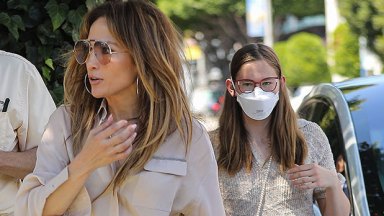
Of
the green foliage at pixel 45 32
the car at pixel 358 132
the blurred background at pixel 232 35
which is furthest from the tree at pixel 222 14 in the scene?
the green foliage at pixel 45 32

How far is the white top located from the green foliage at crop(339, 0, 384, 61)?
23.6 metres

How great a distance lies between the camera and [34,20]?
4.22 m

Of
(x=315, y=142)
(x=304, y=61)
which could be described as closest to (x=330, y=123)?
(x=315, y=142)

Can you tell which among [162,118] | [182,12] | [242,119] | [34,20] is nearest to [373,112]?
[242,119]

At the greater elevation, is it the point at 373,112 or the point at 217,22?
the point at 217,22

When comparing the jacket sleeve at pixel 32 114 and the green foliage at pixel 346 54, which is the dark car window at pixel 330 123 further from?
the green foliage at pixel 346 54

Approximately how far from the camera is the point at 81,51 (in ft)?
8.42

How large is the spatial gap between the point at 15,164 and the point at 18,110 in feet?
0.73

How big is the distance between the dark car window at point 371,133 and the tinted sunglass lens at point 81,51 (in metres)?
1.83

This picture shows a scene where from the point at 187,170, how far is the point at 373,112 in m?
2.11

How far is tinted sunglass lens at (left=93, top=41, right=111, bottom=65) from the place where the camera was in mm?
2516

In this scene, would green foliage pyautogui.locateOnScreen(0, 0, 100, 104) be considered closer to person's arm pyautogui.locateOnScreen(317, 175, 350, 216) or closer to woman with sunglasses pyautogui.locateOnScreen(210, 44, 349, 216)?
woman with sunglasses pyautogui.locateOnScreen(210, 44, 349, 216)

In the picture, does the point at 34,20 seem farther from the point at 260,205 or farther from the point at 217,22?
the point at 217,22

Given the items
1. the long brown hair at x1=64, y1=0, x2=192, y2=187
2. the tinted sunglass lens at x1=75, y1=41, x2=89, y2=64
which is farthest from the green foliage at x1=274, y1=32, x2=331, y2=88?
the tinted sunglass lens at x1=75, y1=41, x2=89, y2=64
